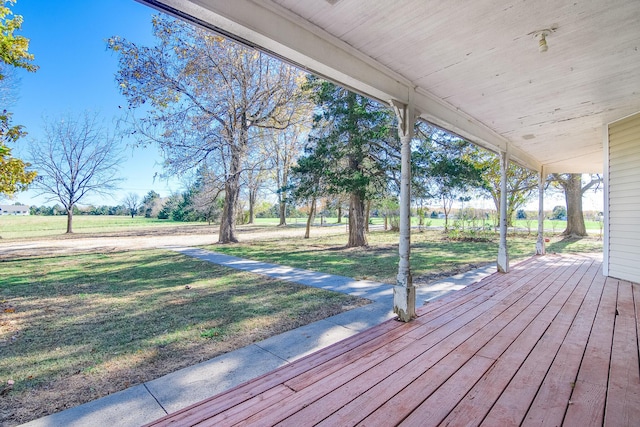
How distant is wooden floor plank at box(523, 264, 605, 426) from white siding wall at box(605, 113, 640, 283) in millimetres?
2419

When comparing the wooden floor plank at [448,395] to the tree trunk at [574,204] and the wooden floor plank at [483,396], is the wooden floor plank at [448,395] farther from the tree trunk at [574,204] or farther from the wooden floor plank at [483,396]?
the tree trunk at [574,204]

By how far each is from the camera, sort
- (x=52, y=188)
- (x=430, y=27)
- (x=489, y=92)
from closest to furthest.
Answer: (x=430, y=27) → (x=489, y=92) → (x=52, y=188)

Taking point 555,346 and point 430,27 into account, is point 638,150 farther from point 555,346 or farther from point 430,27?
point 430,27

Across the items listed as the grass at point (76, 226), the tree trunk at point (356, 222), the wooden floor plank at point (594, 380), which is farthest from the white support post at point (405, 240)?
the grass at point (76, 226)

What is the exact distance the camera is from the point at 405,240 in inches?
127

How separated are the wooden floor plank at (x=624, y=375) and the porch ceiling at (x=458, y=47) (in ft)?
7.91

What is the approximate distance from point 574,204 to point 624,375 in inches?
640

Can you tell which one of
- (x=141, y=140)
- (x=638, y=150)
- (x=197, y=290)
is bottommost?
(x=197, y=290)

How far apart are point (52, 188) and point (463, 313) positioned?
21.3 m

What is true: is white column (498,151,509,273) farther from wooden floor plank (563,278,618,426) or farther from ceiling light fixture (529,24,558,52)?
ceiling light fixture (529,24,558,52)

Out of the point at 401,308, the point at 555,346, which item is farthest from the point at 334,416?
the point at 555,346

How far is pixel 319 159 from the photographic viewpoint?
30.0 feet

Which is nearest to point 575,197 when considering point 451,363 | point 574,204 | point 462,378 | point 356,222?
point 574,204

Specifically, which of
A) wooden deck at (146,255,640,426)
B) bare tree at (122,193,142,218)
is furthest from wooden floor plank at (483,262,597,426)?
bare tree at (122,193,142,218)
